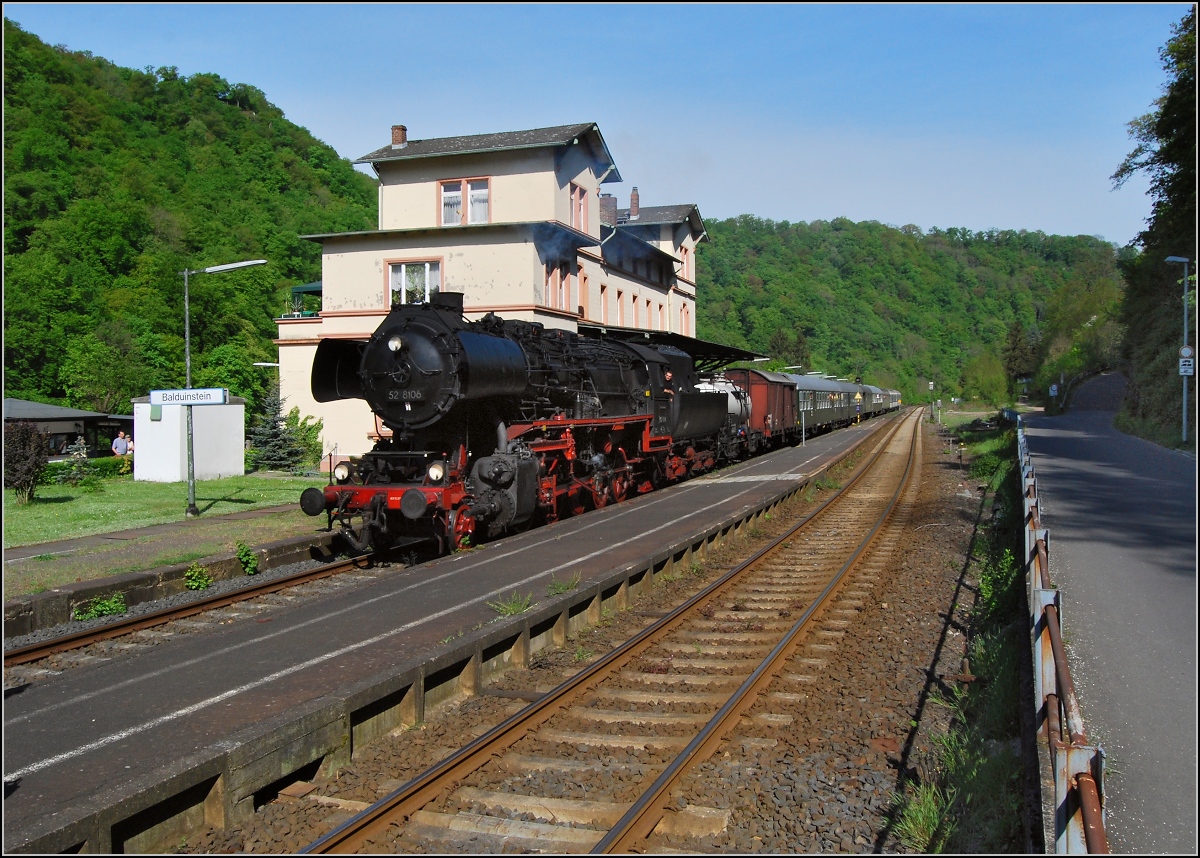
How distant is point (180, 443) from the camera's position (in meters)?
23.3

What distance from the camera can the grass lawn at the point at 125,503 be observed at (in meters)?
15.5

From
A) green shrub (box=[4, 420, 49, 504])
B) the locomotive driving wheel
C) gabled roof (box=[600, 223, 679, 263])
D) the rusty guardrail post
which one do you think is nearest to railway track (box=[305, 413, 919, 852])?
the rusty guardrail post

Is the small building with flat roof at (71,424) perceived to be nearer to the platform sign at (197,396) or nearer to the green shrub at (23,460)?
the green shrub at (23,460)

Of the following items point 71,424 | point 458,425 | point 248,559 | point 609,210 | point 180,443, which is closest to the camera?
point 248,559

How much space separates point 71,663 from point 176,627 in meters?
1.30

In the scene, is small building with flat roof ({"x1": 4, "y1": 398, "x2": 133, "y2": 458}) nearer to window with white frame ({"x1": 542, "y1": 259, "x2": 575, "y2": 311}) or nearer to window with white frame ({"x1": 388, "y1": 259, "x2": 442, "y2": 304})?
window with white frame ({"x1": 388, "y1": 259, "x2": 442, "y2": 304})

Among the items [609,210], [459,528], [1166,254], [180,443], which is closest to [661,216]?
[609,210]

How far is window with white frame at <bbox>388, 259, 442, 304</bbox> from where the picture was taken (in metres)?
28.4

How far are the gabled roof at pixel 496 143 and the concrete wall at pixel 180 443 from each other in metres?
10.5

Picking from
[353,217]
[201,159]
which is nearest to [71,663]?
[353,217]

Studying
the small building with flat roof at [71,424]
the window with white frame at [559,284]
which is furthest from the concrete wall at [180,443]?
the small building with flat roof at [71,424]

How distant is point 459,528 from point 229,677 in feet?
19.3

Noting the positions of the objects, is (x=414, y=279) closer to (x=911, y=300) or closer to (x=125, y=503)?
(x=125, y=503)

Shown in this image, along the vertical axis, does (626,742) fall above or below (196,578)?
below
